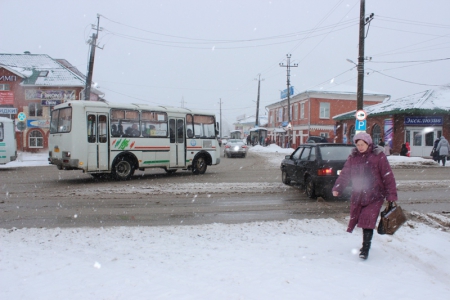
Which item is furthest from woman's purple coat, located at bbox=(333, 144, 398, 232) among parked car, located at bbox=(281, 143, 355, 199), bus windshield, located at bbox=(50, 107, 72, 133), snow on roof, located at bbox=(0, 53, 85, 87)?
snow on roof, located at bbox=(0, 53, 85, 87)

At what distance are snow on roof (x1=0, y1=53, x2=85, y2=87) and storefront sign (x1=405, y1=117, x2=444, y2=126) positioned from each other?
33105mm

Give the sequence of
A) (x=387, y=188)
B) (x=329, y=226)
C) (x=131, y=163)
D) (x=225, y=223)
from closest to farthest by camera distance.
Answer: (x=387, y=188) → (x=329, y=226) → (x=225, y=223) → (x=131, y=163)

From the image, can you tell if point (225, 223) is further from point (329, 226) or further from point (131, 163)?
point (131, 163)

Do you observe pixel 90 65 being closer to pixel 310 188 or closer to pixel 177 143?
pixel 177 143

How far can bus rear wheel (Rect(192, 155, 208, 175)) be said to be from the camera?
1702 centimetres

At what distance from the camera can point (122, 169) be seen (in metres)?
14.5

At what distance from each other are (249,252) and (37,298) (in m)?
2.67

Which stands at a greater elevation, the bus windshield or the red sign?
the red sign

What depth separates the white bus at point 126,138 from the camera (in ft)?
43.7

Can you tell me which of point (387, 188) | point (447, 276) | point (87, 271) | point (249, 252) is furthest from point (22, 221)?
point (447, 276)

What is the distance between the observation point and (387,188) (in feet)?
16.1

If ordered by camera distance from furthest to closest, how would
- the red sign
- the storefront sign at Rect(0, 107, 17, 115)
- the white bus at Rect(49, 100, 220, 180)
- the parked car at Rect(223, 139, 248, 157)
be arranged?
the red sign < the parked car at Rect(223, 139, 248, 157) < the storefront sign at Rect(0, 107, 17, 115) < the white bus at Rect(49, 100, 220, 180)

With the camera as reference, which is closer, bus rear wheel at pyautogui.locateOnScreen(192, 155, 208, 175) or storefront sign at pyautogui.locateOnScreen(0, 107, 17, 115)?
bus rear wheel at pyautogui.locateOnScreen(192, 155, 208, 175)

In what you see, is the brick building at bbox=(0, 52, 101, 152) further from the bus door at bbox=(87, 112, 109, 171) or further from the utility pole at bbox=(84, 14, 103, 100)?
the bus door at bbox=(87, 112, 109, 171)
